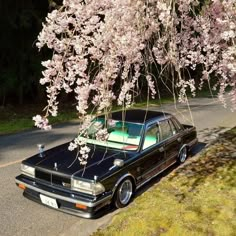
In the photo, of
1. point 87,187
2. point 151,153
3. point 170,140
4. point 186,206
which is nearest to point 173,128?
point 170,140

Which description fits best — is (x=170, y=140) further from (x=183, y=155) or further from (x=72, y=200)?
(x=72, y=200)

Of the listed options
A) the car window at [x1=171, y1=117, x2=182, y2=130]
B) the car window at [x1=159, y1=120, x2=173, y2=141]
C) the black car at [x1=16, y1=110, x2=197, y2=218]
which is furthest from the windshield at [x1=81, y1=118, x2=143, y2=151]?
the car window at [x1=171, y1=117, x2=182, y2=130]

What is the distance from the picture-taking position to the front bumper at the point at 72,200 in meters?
4.60

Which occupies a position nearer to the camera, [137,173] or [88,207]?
[88,207]

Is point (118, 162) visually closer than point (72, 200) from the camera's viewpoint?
No

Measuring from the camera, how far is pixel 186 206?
5227 millimetres

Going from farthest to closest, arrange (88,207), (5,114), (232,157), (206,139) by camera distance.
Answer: (5,114) → (206,139) → (232,157) → (88,207)

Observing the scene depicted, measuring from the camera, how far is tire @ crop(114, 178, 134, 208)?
17.0ft

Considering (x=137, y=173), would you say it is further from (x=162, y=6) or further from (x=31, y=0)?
(x=31, y=0)

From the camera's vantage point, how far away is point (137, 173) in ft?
18.3

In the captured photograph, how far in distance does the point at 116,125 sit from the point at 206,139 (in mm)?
5173

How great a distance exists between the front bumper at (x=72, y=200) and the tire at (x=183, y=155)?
9.44ft

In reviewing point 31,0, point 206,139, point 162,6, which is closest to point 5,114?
point 31,0

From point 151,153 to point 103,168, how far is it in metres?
1.27
